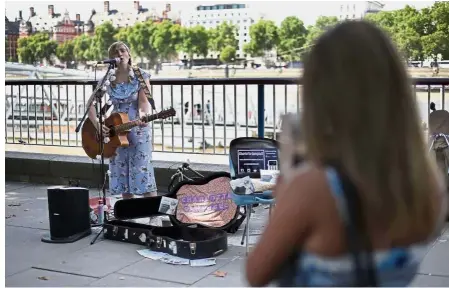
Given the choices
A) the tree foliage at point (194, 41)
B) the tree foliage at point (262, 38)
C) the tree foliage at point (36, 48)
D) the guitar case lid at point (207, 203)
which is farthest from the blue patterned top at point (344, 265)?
the tree foliage at point (194, 41)

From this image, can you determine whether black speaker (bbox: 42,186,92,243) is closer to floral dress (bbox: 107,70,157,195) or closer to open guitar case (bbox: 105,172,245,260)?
open guitar case (bbox: 105,172,245,260)

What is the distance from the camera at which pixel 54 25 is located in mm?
33594

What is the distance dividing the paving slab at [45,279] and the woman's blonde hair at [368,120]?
10.9ft

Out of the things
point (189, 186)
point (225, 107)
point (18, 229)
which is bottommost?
point (18, 229)

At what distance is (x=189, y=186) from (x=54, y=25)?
97.8 ft

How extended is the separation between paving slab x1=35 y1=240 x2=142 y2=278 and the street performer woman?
0.96 metres

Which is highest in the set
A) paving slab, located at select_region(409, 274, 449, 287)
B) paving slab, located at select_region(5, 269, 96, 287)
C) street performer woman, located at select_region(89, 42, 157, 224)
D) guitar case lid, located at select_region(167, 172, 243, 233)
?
street performer woman, located at select_region(89, 42, 157, 224)

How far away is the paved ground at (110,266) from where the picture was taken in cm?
441

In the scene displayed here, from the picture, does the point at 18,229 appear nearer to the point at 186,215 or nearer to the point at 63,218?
the point at 63,218

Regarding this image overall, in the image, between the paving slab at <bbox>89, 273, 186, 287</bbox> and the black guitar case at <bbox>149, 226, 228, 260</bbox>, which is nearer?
the paving slab at <bbox>89, 273, 186, 287</bbox>

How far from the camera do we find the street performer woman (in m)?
5.97

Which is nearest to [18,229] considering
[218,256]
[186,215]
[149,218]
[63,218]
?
[63,218]

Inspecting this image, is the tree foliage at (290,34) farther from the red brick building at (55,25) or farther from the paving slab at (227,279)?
the paving slab at (227,279)

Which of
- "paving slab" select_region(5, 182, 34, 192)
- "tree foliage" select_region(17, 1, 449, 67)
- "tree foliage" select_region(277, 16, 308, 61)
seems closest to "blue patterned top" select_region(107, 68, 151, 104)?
"paving slab" select_region(5, 182, 34, 192)
